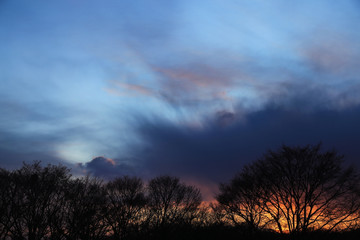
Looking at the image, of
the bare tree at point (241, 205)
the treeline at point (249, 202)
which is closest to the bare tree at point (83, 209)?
the treeline at point (249, 202)

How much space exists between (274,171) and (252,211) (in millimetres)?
16857

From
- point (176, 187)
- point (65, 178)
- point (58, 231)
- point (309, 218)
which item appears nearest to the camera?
point (58, 231)

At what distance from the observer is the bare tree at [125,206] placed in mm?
54281

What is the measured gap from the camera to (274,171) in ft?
133

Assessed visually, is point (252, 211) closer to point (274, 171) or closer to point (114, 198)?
point (274, 171)

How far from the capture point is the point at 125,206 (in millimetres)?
57219

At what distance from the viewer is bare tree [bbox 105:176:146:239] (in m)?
54.3

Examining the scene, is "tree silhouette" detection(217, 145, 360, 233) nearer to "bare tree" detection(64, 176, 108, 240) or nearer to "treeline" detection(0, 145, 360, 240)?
"treeline" detection(0, 145, 360, 240)

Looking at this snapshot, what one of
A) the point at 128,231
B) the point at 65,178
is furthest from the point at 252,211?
the point at 65,178

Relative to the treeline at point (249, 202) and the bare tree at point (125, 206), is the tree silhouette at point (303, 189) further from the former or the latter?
the bare tree at point (125, 206)

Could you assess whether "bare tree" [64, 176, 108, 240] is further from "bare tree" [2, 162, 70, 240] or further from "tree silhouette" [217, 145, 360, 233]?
"tree silhouette" [217, 145, 360, 233]

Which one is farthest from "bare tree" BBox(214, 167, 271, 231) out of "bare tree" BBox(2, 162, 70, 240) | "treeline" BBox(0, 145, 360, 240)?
"bare tree" BBox(2, 162, 70, 240)

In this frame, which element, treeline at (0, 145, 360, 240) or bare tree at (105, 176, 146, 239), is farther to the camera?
bare tree at (105, 176, 146, 239)

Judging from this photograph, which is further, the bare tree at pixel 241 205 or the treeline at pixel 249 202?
the bare tree at pixel 241 205
